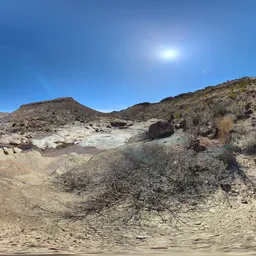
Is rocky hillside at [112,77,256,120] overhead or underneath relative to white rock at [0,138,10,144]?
overhead

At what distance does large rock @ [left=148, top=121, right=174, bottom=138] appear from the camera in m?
12.6

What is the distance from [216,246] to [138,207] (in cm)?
210

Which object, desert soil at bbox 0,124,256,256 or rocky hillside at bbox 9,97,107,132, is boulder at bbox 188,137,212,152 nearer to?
desert soil at bbox 0,124,256,256

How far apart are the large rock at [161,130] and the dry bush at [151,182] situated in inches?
188

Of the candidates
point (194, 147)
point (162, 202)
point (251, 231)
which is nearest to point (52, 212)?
point (162, 202)

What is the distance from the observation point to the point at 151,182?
6371 millimetres

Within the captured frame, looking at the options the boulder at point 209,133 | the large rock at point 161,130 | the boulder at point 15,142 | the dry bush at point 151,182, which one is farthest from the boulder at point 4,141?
the boulder at point 209,133

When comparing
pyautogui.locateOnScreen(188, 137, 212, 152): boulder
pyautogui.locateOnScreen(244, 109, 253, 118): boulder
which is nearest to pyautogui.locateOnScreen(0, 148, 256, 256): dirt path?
pyautogui.locateOnScreen(188, 137, 212, 152): boulder

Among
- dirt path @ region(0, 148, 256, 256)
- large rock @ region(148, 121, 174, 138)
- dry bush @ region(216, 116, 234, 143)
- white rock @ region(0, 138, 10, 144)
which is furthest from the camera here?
white rock @ region(0, 138, 10, 144)

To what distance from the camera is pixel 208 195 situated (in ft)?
19.7

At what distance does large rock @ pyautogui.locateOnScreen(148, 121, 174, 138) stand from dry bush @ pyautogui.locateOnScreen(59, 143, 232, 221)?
478 centimetres

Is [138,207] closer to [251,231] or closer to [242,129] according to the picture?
[251,231]

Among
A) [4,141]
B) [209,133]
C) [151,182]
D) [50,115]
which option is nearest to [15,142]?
[4,141]

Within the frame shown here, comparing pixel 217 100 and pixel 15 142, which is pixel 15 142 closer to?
pixel 15 142
